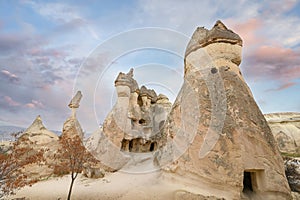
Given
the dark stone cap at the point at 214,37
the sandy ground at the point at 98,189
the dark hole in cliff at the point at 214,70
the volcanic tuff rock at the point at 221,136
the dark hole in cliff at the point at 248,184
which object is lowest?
the sandy ground at the point at 98,189

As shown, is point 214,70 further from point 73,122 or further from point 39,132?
point 39,132

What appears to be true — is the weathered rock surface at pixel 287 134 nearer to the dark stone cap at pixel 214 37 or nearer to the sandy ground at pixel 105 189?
the dark stone cap at pixel 214 37

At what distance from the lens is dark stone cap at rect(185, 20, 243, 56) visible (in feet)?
27.1

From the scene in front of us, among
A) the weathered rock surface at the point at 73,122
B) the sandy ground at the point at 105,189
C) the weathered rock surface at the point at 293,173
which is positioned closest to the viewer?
the sandy ground at the point at 105,189

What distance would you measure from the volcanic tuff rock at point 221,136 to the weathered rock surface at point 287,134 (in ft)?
28.3

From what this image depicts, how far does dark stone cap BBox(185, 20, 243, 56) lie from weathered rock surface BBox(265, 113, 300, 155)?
9.75 m

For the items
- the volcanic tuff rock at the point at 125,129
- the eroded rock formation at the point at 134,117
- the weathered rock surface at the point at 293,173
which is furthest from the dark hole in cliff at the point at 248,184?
the eroded rock formation at the point at 134,117

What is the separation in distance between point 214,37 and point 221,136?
464 centimetres

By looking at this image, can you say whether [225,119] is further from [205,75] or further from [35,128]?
[35,128]

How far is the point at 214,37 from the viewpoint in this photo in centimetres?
828

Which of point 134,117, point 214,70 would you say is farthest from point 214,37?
point 134,117

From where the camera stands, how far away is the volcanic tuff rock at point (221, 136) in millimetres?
5883

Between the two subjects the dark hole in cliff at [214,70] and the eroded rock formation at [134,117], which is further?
the eroded rock formation at [134,117]

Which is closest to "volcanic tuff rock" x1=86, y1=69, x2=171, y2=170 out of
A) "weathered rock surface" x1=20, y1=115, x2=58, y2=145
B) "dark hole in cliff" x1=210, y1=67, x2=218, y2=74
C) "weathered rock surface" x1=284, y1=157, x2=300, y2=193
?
"dark hole in cliff" x1=210, y1=67, x2=218, y2=74
